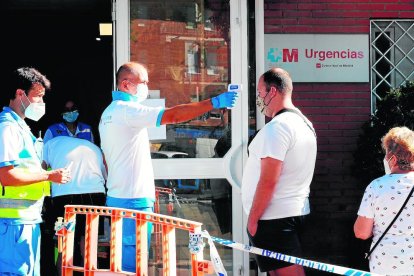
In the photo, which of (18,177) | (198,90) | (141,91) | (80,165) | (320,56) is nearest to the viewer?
(18,177)

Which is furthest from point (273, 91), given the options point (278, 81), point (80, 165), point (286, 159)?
point (80, 165)

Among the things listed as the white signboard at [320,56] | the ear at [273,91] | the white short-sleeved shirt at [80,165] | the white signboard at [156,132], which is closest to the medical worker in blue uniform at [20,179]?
the ear at [273,91]

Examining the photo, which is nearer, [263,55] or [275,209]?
[275,209]

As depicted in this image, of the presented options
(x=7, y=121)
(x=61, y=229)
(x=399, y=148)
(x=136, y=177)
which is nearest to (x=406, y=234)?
(x=399, y=148)

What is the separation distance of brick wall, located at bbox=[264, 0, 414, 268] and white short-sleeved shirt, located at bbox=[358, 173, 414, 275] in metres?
2.59

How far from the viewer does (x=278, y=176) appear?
159 inches

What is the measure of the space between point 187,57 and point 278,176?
2168mm

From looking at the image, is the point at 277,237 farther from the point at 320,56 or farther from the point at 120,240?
the point at 320,56

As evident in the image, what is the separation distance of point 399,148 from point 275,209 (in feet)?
3.04

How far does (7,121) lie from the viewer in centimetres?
380

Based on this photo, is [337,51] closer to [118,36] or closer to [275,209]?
[118,36]

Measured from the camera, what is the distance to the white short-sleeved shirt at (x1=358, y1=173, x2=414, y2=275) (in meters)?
3.60

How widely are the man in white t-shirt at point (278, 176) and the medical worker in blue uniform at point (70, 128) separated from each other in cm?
265

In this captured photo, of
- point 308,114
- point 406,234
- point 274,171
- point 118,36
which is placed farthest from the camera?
point 308,114
